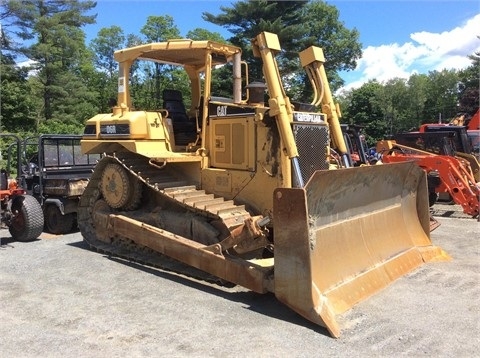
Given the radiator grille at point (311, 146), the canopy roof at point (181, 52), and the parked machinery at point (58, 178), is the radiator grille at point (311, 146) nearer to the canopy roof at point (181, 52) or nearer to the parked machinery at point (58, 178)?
the canopy roof at point (181, 52)

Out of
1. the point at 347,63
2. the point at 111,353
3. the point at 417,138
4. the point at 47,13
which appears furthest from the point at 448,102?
the point at 111,353

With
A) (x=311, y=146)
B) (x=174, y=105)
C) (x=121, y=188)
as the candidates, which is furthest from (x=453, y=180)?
(x=121, y=188)

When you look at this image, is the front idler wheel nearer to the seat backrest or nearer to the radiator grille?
Result: the seat backrest

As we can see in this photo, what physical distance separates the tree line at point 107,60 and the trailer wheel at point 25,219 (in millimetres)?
3754

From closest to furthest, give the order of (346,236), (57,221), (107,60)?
(346,236) < (57,221) < (107,60)

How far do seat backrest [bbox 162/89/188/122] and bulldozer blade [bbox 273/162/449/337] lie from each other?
310 centimetres

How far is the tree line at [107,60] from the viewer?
26.0m

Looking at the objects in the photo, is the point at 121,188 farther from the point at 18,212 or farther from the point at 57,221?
the point at 57,221

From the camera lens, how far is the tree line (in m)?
26.0

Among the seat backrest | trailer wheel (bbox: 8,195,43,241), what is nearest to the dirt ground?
trailer wheel (bbox: 8,195,43,241)

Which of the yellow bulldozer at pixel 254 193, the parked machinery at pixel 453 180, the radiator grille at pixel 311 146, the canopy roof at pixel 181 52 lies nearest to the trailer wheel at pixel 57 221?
the yellow bulldozer at pixel 254 193

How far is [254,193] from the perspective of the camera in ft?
20.3

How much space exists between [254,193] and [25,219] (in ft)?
14.0

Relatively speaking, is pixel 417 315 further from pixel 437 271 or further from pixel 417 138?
pixel 417 138
